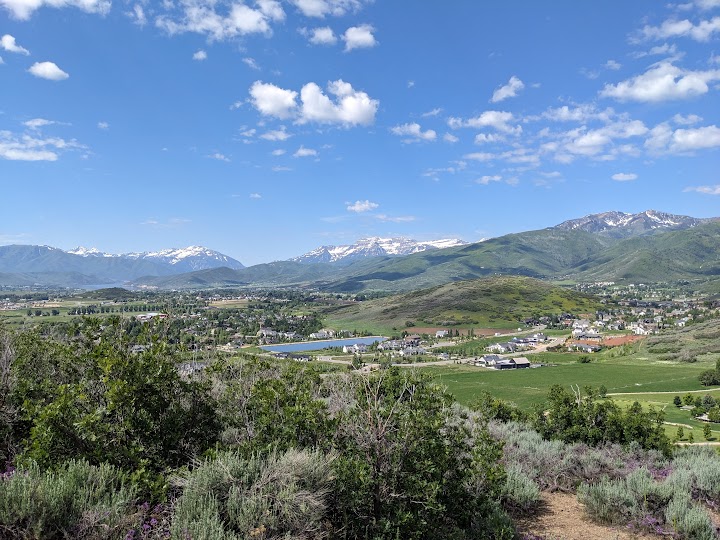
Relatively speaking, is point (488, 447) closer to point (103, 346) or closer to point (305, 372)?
point (305, 372)

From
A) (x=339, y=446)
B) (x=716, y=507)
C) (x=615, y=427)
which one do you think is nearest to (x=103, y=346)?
(x=339, y=446)

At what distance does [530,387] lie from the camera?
7581 cm

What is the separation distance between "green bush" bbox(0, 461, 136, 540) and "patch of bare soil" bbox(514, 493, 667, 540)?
7793 mm

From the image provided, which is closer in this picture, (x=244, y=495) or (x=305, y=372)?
(x=244, y=495)

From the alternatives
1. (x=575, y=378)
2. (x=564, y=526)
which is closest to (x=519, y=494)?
(x=564, y=526)

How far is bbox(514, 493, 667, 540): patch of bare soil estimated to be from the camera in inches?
370

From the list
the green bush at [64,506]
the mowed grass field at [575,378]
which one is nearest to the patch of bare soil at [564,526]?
the green bush at [64,506]

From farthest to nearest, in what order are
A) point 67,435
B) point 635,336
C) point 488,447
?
point 635,336 < point 488,447 < point 67,435

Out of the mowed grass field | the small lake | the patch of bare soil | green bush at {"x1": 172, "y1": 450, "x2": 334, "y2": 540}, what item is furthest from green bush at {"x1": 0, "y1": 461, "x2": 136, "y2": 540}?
the small lake

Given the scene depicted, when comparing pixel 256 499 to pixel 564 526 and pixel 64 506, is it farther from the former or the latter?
pixel 564 526

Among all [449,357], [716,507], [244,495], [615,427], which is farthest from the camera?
[449,357]

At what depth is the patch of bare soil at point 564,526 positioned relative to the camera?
9.40m

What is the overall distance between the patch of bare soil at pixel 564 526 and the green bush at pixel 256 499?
5210 millimetres

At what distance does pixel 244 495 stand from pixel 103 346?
4.33 metres
